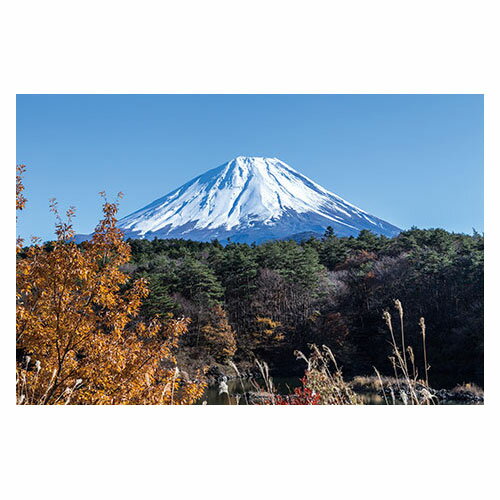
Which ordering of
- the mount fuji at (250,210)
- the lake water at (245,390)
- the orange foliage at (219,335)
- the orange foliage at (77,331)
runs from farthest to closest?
the mount fuji at (250,210) → the orange foliage at (219,335) → the lake water at (245,390) → the orange foliage at (77,331)

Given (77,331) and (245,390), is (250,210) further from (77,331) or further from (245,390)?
(77,331)

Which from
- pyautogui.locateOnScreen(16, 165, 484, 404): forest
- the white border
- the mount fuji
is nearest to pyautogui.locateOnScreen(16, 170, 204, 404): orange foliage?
the white border

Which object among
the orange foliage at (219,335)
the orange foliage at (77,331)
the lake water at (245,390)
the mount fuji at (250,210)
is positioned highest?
the mount fuji at (250,210)

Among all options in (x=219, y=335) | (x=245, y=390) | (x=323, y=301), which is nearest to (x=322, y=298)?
(x=323, y=301)
